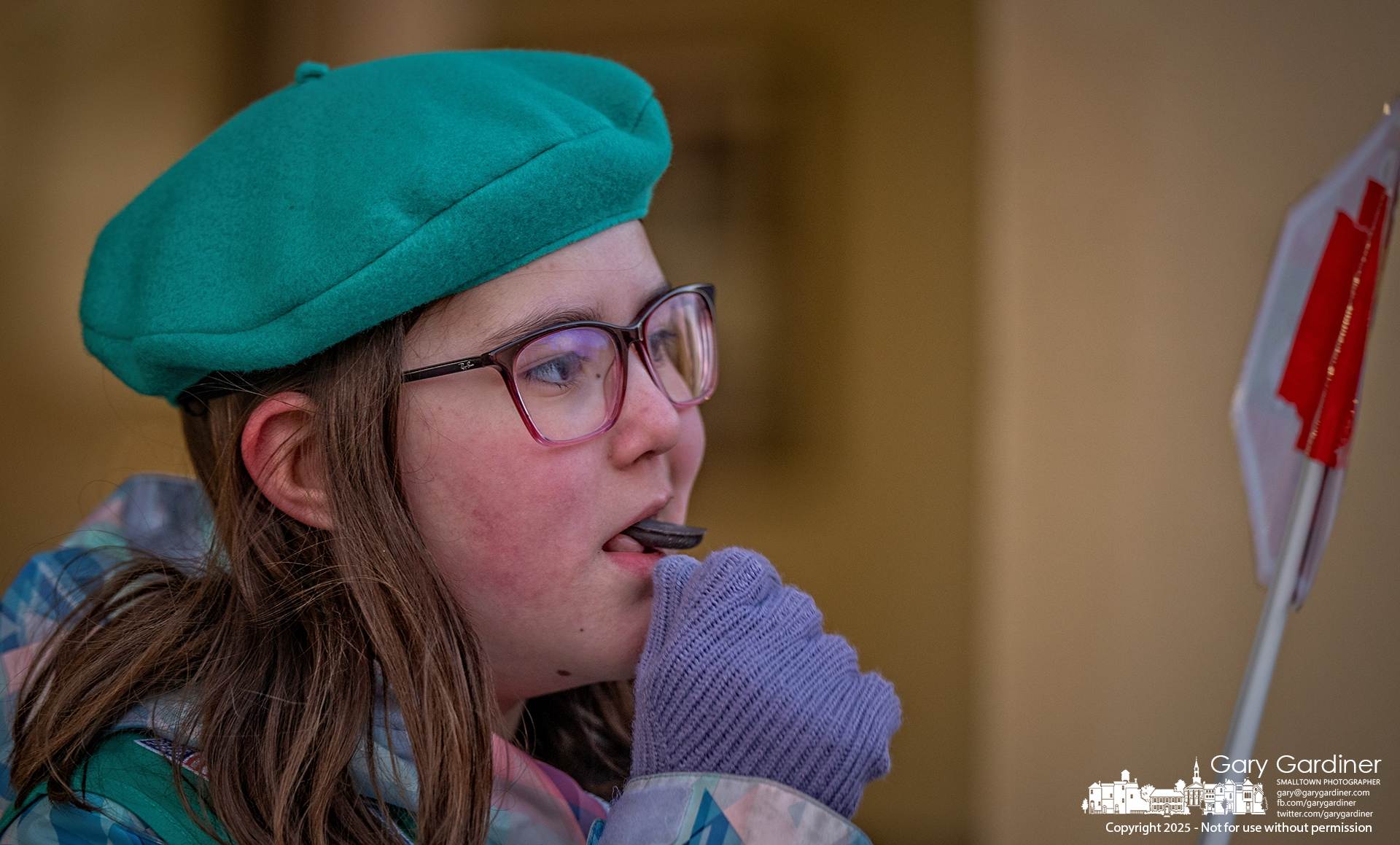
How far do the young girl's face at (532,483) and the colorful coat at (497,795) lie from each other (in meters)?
0.14

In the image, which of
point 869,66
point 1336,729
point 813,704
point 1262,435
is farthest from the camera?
point 869,66

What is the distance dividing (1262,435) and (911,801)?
6.31 ft

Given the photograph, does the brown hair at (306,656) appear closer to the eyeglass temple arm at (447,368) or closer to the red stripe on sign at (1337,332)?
the eyeglass temple arm at (447,368)

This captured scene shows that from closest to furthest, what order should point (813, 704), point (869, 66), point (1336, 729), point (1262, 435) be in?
point (813, 704), point (1262, 435), point (1336, 729), point (869, 66)

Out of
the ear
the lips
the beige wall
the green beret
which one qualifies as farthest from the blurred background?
the ear

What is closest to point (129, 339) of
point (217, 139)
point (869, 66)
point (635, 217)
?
point (217, 139)

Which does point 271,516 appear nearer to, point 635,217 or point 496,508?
point 496,508

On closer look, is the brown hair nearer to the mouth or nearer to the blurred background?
the mouth

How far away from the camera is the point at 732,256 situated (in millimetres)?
2760

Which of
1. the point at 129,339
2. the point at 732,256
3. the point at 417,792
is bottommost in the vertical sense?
the point at 417,792

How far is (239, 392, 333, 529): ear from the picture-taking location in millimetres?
968

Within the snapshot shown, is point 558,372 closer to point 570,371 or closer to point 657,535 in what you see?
point 570,371

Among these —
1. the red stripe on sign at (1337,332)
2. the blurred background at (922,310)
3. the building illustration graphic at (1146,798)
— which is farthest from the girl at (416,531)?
the blurred background at (922,310)

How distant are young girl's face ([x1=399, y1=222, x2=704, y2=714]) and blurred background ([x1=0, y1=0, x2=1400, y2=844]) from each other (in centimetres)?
130
